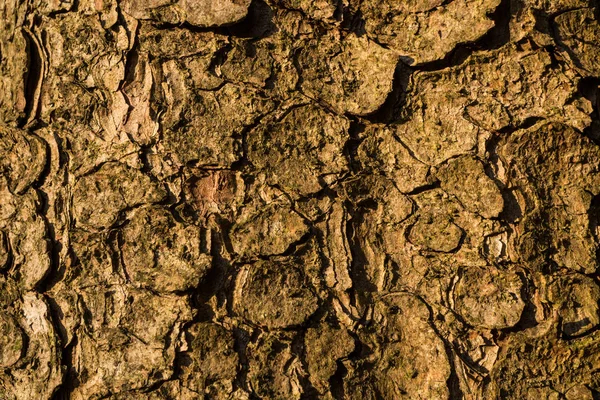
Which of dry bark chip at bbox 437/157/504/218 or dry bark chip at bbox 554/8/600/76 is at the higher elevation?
dry bark chip at bbox 554/8/600/76

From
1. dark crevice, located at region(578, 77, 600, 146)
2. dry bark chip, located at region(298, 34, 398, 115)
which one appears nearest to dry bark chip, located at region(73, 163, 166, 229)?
dry bark chip, located at region(298, 34, 398, 115)

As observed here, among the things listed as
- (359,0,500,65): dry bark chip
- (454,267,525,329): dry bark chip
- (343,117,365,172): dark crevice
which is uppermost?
(359,0,500,65): dry bark chip

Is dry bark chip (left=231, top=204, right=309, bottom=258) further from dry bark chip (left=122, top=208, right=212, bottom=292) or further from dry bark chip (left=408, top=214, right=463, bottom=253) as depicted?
dry bark chip (left=408, top=214, right=463, bottom=253)

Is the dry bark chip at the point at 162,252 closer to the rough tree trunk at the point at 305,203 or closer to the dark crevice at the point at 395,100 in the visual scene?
the rough tree trunk at the point at 305,203

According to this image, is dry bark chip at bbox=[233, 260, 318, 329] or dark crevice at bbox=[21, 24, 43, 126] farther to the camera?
dark crevice at bbox=[21, 24, 43, 126]

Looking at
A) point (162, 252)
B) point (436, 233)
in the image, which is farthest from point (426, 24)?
point (162, 252)

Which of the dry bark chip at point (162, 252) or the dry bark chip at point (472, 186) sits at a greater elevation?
the dry bark chip at point (472, 186)

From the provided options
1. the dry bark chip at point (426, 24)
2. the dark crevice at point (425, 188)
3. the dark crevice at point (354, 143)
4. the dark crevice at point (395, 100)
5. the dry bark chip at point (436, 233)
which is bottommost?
the dry bark chip at point (436, 233)

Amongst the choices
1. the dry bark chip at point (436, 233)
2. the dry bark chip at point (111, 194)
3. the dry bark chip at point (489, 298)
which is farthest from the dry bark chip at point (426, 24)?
the dry bark chip at point (111, 194)
